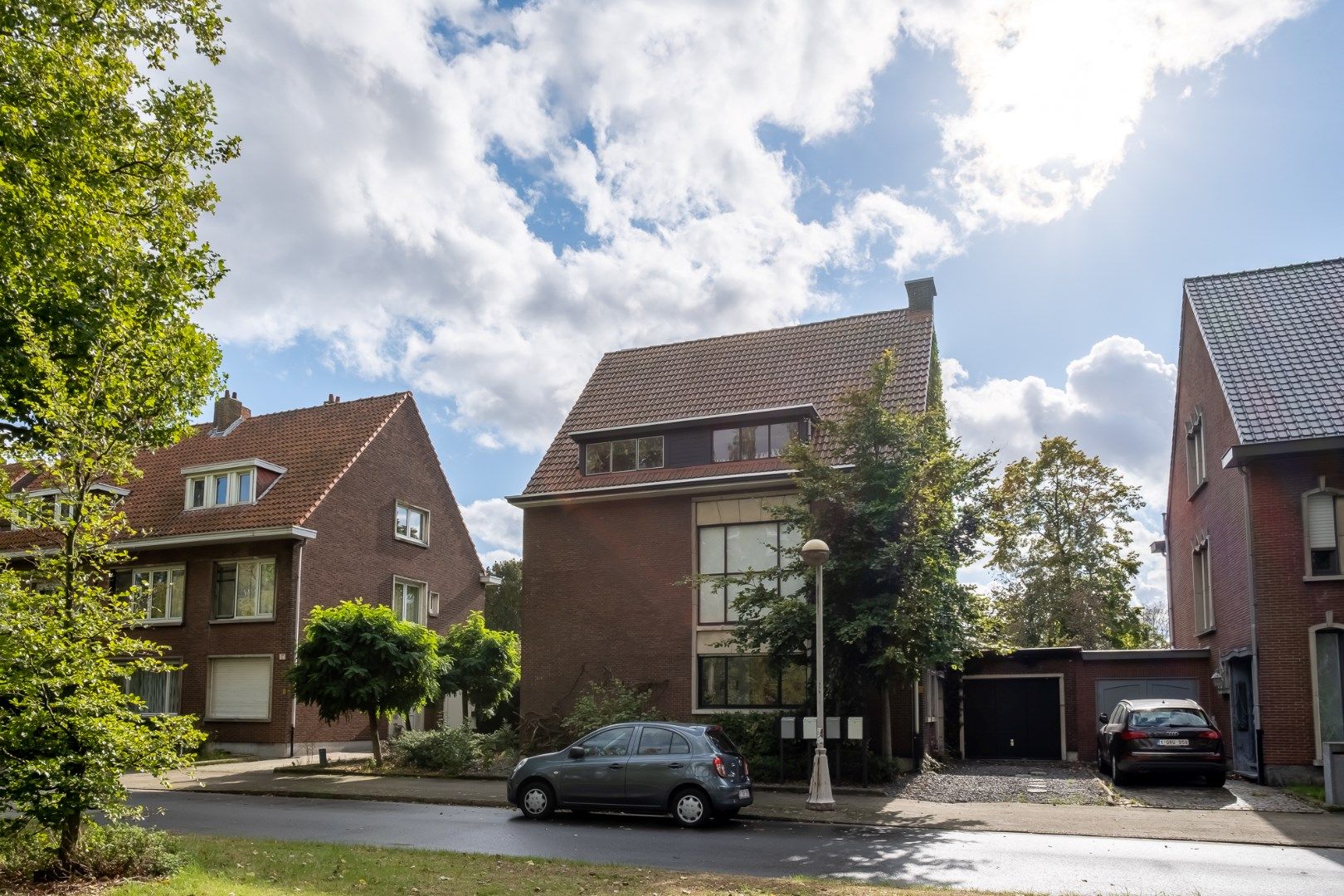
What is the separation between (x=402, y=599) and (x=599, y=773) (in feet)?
69.1

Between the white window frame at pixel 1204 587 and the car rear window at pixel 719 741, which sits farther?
the white window frame at pixel 1204 587

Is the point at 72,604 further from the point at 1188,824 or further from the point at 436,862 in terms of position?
the point at 1188,824

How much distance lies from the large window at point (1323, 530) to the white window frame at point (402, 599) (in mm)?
24145

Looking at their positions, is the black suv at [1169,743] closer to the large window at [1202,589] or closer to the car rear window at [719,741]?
the large window at [1202,589]

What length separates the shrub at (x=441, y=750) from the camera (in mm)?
23797

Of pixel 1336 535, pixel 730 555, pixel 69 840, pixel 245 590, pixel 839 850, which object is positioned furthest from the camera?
pixel 245 590

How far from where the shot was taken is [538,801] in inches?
643

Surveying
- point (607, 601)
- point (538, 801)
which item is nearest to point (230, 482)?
point (607, 601)

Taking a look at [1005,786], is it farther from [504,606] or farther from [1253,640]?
[504,606]

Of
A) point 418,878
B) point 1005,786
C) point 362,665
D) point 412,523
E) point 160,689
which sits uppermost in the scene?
point 412,523

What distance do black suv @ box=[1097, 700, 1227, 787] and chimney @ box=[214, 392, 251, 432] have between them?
2953 cm

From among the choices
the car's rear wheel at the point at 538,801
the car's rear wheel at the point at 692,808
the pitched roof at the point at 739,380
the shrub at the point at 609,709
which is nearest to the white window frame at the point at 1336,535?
the pitched roof at the point at 739,380

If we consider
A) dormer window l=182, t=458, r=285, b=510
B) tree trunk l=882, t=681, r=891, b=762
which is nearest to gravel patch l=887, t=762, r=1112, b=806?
tree trunk l=882, t=681, r=891, b=762

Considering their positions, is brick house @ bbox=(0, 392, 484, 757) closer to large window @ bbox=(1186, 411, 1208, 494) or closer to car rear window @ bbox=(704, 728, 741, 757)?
car rear window @ bbox=(704, 728, 741, 757)
